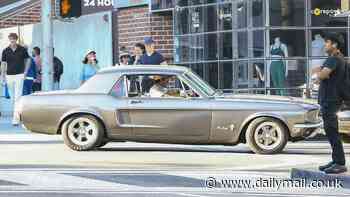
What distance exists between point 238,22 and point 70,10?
384 centimetres

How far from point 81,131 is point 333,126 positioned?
470cm

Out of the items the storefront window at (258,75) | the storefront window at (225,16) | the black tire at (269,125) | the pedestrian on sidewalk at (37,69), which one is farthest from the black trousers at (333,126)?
the pedestrian on sidewalk at (37,69)

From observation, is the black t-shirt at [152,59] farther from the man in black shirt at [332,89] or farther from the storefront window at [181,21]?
the man in black shirt at [332,89]

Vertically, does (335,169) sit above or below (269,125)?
below

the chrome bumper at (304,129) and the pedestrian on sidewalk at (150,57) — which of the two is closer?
the chrome bumper at (304,129)

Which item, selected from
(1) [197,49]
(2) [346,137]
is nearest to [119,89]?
(2) [346,137]

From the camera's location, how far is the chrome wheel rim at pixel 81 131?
1270 cm

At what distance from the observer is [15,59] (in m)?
18.0

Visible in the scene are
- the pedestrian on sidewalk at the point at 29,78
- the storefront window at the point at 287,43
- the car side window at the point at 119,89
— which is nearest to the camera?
the car side window at the point at 119,89

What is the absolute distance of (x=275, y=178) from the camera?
9648 millimetres

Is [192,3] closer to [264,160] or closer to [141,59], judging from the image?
[141,59]

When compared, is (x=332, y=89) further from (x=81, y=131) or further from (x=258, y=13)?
(x=258, y=13)

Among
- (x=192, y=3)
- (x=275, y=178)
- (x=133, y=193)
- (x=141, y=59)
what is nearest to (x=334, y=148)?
(x=275, y=178)

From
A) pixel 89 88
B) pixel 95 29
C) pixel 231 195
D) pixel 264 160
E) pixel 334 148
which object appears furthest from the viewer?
pixel 95 29
